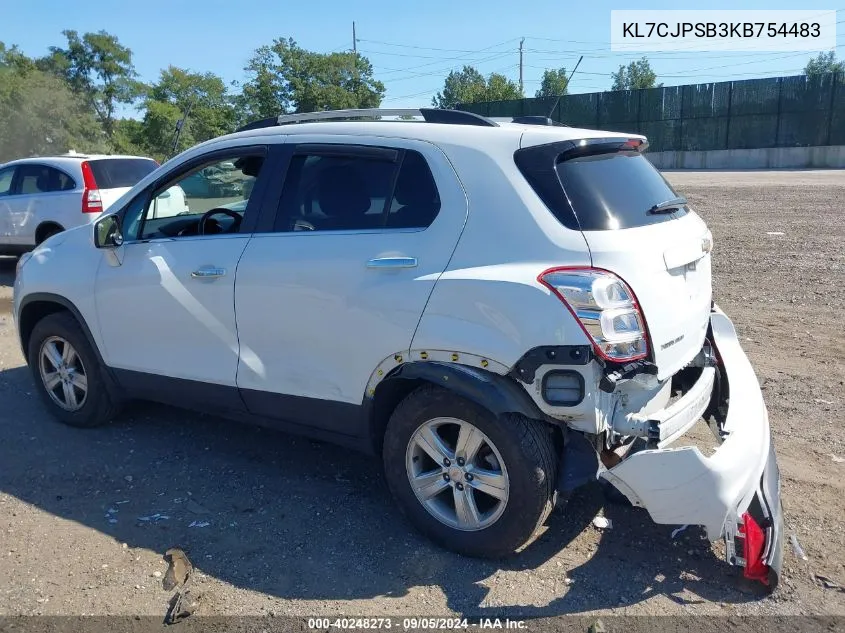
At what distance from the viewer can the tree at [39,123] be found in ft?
131

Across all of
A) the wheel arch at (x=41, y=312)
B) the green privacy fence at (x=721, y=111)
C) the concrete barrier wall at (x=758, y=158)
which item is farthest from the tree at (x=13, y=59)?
the wheel arch at (x=41, y=312)

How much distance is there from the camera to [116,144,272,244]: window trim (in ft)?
Answer: 13.0

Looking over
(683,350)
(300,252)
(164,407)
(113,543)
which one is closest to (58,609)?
(113,543)

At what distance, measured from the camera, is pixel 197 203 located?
15.6 ft

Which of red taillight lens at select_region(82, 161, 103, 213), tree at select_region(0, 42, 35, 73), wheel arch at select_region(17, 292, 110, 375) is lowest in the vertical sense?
wheel arch at select_region(17, 292, 110, 375)

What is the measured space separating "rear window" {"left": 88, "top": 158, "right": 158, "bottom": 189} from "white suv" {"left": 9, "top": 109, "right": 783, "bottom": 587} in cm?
681

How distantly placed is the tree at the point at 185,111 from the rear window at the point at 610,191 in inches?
1348

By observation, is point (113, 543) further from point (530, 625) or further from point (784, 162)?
point (784, 162)

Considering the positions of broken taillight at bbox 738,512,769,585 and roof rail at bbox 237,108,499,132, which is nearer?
broken taillight at bbox 738,512,769,585

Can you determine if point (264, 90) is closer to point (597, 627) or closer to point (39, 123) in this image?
point (39, 123)

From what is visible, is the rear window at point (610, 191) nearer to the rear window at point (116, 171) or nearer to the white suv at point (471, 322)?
the white suv at point (471, 322)

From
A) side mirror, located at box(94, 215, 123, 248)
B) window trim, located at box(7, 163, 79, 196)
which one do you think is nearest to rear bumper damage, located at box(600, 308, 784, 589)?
side mirror, located at box(94, 215, 123, 248)

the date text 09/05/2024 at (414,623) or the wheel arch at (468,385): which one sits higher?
the wheel arch at (468,385)

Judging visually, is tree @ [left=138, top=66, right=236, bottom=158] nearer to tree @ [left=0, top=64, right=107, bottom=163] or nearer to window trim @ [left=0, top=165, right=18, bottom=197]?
tree @ [left=0, top=64, right=107, bottom=163]
